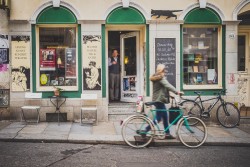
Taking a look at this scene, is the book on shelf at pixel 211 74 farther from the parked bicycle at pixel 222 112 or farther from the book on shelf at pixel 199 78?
the parked bicycle at pixel 222 112

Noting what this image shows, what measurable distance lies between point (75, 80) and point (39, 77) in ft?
3.87

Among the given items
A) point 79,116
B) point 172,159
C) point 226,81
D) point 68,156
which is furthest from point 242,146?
point 79,116

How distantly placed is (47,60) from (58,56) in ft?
1.27

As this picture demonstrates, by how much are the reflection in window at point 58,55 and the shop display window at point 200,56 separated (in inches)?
150

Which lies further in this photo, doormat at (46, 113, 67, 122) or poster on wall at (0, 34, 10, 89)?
doormat at (46, 113, 67, 122)

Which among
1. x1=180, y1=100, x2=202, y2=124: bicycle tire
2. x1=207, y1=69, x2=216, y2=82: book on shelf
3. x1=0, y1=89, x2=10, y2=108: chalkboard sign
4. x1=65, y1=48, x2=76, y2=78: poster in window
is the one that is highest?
x1=65, y1=48, x2=76, y2=78: poster in window

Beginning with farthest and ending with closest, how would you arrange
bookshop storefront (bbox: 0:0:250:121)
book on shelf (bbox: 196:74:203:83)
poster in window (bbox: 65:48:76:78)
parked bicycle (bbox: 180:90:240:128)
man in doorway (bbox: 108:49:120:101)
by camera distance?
man in doorway (bbox: 108:49:120:101) < book on shelf (bbox: 196:74:203:83) < poster in window (bbox: 65:48:76:78) < bookshop storefront (bbox: 0:0:250:121) < parked bicycle (bbox: 180:90:240:128)

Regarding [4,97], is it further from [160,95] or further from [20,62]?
[160,95]

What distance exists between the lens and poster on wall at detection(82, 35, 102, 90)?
12.1m

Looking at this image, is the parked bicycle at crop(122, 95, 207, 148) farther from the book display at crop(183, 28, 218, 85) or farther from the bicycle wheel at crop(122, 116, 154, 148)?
the book display at crop(183, 28, 218, 85)

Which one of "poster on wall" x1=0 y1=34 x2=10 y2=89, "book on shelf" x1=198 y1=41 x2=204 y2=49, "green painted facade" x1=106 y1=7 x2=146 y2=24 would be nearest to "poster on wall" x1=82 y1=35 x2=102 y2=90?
"green painted facade" x1=106 y1=7 x2=146 y2=24

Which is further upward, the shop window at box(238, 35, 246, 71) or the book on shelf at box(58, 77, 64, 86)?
the shop window at box(238, 35, 246, 71)

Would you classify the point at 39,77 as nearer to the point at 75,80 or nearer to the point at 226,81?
the point at 75,80

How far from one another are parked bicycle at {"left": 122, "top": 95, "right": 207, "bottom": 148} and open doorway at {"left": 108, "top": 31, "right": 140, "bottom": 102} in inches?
179
